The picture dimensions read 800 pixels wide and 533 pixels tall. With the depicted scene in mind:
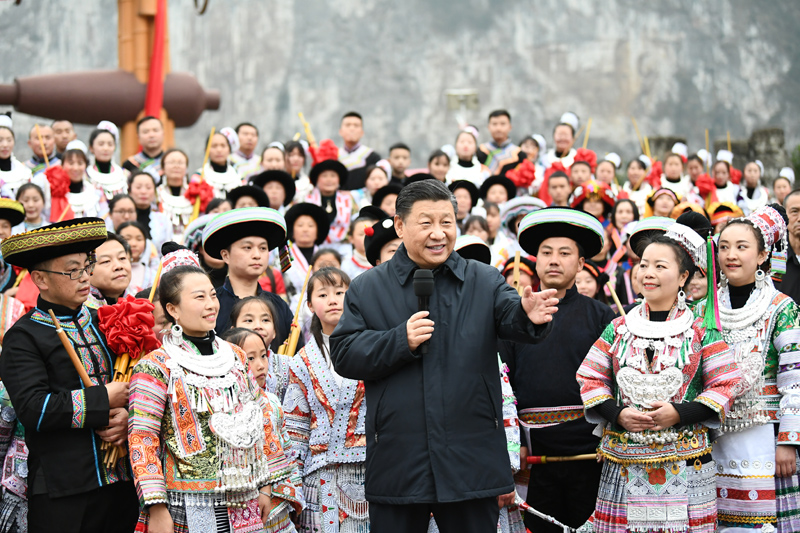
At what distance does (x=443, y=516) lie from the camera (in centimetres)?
337

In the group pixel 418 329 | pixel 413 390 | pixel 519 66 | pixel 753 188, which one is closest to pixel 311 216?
pixel 413 390

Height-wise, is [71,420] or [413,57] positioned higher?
[413,57]

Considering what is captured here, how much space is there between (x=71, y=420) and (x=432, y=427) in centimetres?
142

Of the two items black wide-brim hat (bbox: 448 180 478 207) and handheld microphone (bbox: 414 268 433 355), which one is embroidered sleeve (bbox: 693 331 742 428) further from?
black wide-brim hat (bbox: 448 180 478 207)

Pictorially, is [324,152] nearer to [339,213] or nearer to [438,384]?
[339,213]

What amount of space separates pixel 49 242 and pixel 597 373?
236 cm

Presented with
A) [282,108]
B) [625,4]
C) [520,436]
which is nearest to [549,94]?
[625,4]

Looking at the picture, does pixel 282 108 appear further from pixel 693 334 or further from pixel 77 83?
pixel 693 334

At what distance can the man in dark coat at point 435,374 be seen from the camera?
10.8 feet

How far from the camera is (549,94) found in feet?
74.1

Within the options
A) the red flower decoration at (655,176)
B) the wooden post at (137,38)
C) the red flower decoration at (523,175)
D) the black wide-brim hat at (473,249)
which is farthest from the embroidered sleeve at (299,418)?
the red flower decoration at (655,176)

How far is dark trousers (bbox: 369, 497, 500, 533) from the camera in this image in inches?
132

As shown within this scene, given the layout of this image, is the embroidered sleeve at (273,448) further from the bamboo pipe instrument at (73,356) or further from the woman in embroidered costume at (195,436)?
the bamboo pipe instrument at (73,356)

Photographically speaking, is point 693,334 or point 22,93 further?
point 22,93
